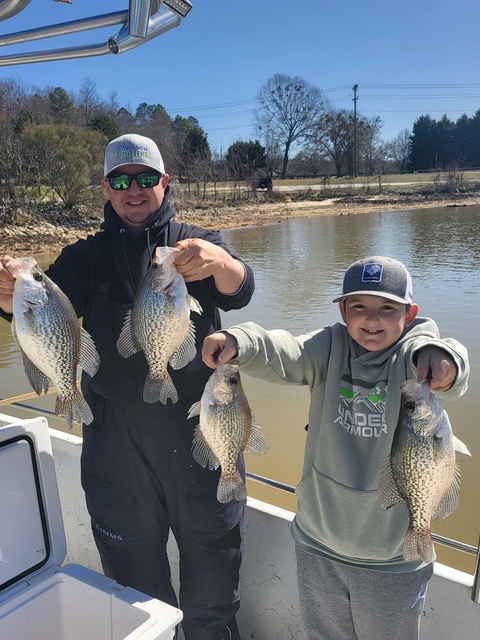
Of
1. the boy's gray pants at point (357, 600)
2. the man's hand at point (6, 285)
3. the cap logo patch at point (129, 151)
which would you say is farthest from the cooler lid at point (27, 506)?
the cap logo patch at point (129, 151)

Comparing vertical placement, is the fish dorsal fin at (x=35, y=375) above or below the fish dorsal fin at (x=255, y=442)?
above

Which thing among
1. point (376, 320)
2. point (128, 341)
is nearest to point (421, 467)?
point (376, 320)

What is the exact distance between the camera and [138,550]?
2594mm

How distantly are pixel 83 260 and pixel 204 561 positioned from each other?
156 cm

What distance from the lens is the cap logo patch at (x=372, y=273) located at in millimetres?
2189

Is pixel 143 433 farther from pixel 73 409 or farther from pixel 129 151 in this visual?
pixel 129 151

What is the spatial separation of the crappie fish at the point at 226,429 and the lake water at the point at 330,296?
309 centimetres

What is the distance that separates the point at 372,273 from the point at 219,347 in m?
0.69

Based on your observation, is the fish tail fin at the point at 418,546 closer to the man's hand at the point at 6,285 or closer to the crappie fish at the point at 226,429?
the crappie fish at the point at 226,429

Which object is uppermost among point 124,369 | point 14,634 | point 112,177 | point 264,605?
point 112,177

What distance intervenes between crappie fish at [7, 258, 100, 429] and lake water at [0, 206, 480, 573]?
12.0 ft

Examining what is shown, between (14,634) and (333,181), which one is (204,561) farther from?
(333,181)

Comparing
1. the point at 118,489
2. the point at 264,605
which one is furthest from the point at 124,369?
the point at 264,605

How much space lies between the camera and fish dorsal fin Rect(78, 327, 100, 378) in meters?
2.28
